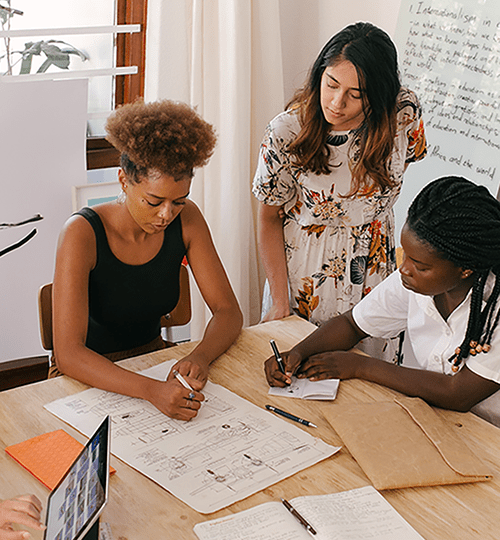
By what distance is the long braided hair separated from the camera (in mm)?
1271

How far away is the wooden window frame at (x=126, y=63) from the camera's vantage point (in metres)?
2.60

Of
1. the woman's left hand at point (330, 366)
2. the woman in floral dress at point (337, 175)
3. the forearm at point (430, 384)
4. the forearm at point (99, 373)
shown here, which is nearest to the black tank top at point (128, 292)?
the forearm at point (99, 373)

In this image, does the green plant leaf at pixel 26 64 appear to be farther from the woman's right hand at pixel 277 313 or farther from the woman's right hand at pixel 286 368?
the woman's right hand at pixel 286 368

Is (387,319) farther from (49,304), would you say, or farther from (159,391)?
(49,304)

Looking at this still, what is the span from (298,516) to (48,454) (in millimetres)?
452

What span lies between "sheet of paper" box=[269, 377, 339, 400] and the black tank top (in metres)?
0.46

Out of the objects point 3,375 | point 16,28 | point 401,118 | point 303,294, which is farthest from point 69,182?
point 401,118

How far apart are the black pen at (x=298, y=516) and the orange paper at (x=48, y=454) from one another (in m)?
0.30

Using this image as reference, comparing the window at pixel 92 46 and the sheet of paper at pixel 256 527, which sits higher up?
the window at pixel 92 46

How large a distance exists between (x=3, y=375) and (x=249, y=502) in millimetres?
1725

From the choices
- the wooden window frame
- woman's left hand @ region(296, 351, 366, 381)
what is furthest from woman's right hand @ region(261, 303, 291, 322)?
the wooden window frame

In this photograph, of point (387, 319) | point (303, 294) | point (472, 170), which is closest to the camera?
point (387, 319)

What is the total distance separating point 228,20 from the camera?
2.46m

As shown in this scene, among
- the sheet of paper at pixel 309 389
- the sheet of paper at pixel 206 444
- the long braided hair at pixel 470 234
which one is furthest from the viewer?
the sheet of paper at pixel 309 389
